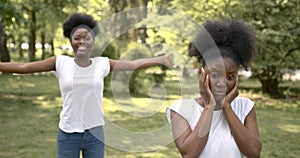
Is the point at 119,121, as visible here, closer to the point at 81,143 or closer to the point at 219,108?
the point at 81,143

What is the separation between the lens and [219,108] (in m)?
1.84

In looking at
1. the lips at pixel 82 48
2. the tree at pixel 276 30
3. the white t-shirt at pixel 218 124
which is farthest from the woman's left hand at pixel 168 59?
the tree at pixel 276 30

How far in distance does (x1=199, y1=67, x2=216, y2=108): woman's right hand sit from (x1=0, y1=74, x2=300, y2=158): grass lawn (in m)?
0.59

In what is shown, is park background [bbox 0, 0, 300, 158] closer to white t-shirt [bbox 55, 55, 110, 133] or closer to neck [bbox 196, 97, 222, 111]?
white t-shirt [bbox 55, 55, 110, 133]

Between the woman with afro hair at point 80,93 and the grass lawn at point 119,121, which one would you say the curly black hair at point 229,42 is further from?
the woman with afro hair at point 80,93

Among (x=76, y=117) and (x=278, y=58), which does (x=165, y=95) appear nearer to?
(x=76, y=117)

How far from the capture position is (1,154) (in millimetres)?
6113

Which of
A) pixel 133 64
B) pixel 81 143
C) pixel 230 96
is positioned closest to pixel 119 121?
pixel 81 143

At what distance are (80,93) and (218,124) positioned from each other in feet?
4.78

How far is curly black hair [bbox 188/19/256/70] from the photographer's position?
6.14 feet

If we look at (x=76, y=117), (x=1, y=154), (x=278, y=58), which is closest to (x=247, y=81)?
(x=278, y=58)

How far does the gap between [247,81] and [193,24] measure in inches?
693

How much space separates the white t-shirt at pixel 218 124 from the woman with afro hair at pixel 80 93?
1.28 meters

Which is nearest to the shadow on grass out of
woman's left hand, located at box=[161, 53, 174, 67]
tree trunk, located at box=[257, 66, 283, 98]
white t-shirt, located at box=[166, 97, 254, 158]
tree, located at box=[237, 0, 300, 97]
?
woman's left hand, located at box=[161, 53, 174, 67]
